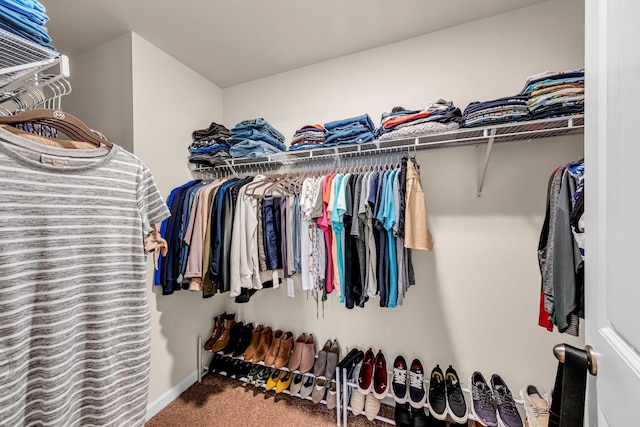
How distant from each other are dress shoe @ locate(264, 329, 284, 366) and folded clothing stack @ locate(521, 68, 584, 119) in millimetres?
2113

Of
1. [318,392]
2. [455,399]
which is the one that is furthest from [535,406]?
[318,392]

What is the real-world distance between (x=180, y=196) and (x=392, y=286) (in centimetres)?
148

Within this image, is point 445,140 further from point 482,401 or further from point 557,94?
point 482,401

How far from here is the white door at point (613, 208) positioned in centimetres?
35

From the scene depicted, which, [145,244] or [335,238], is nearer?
[145,244]

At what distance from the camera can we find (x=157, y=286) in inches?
63.3

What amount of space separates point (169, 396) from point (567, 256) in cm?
243

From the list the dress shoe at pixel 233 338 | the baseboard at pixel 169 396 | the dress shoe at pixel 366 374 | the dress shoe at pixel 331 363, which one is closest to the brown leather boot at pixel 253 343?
the dress shoe at pixel 233 338

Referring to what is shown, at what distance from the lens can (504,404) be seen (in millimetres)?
1282

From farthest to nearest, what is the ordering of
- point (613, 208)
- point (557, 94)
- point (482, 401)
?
point (482, 401), point (557, 94), point (613, 208)

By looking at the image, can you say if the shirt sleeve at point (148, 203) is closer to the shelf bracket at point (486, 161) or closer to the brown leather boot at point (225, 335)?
the brown leather boot at point (225, 335)

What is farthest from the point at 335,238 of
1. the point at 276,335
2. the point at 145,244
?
the point at 276,335

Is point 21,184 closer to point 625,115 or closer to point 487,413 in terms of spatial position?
point 625,115

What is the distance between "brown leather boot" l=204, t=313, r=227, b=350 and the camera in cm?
189
